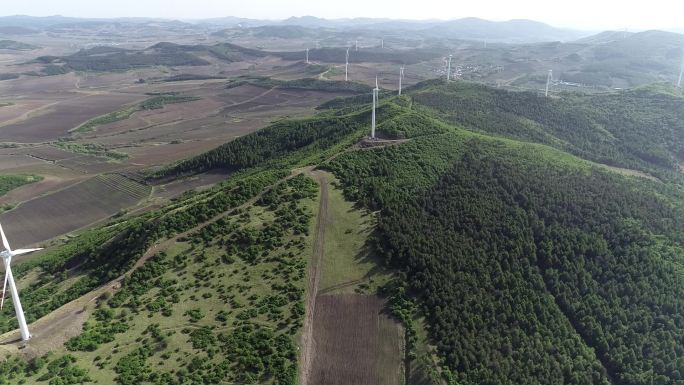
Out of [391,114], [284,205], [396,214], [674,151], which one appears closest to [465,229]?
[396,214]

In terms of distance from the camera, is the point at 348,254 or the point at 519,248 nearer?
the point at 348,254

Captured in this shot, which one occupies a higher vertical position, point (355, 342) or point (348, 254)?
point (348, 254)

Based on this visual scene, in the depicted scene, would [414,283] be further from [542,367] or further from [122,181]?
[122,181]

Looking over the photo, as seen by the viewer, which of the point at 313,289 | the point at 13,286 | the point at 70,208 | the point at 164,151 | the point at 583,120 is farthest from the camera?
the point at 583,120

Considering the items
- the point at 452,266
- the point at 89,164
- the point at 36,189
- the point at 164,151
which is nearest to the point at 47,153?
the point at 89,164

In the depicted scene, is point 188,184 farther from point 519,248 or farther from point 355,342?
point 519,248

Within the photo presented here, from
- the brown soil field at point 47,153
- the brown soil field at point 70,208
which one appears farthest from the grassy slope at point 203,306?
the brown soil field at point 47,153
